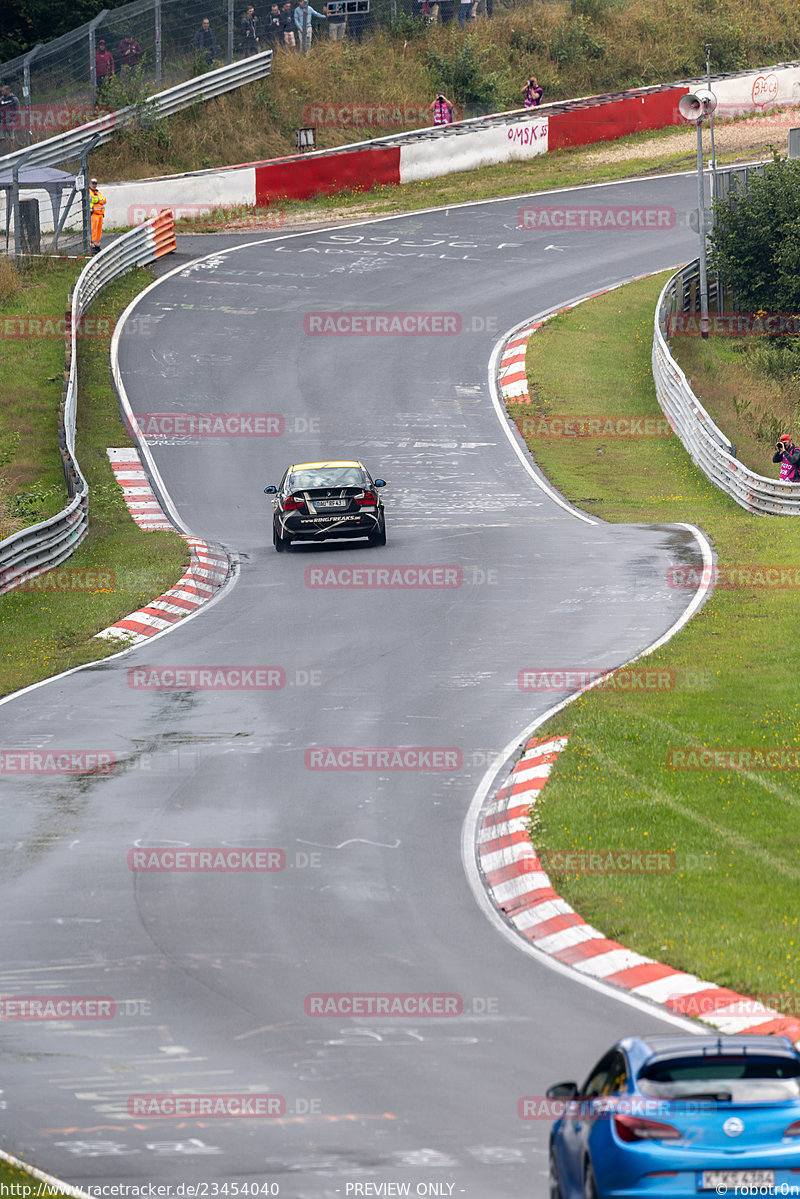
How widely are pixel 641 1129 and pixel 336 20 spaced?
67.7 m

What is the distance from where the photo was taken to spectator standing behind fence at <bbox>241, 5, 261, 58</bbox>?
211 ft

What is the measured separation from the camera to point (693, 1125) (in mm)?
6953

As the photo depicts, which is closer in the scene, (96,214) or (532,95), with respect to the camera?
(96,214)

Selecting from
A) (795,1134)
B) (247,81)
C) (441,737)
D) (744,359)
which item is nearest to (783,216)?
(744,359)

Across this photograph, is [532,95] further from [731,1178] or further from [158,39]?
[731,1178]

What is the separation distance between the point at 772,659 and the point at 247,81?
50.5m

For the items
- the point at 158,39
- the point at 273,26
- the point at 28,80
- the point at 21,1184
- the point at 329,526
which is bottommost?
the point at 21,1184

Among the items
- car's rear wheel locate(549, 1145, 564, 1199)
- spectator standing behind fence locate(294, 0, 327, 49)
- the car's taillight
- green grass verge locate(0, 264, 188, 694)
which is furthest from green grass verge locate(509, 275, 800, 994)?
spectator standing behind fence locate(294, 0, 327, 49)

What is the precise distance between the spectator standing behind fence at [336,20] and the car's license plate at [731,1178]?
67.1 meters

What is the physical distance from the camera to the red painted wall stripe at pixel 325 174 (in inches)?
2344

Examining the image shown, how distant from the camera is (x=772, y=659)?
2044 cm

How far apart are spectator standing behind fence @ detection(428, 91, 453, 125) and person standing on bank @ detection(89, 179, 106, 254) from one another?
17.8 m

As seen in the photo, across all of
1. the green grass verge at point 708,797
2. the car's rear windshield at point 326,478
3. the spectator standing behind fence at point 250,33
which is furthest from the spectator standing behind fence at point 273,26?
the green grass verge at point 708,797

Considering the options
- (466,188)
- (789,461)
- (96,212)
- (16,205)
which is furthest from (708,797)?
(466,188)
